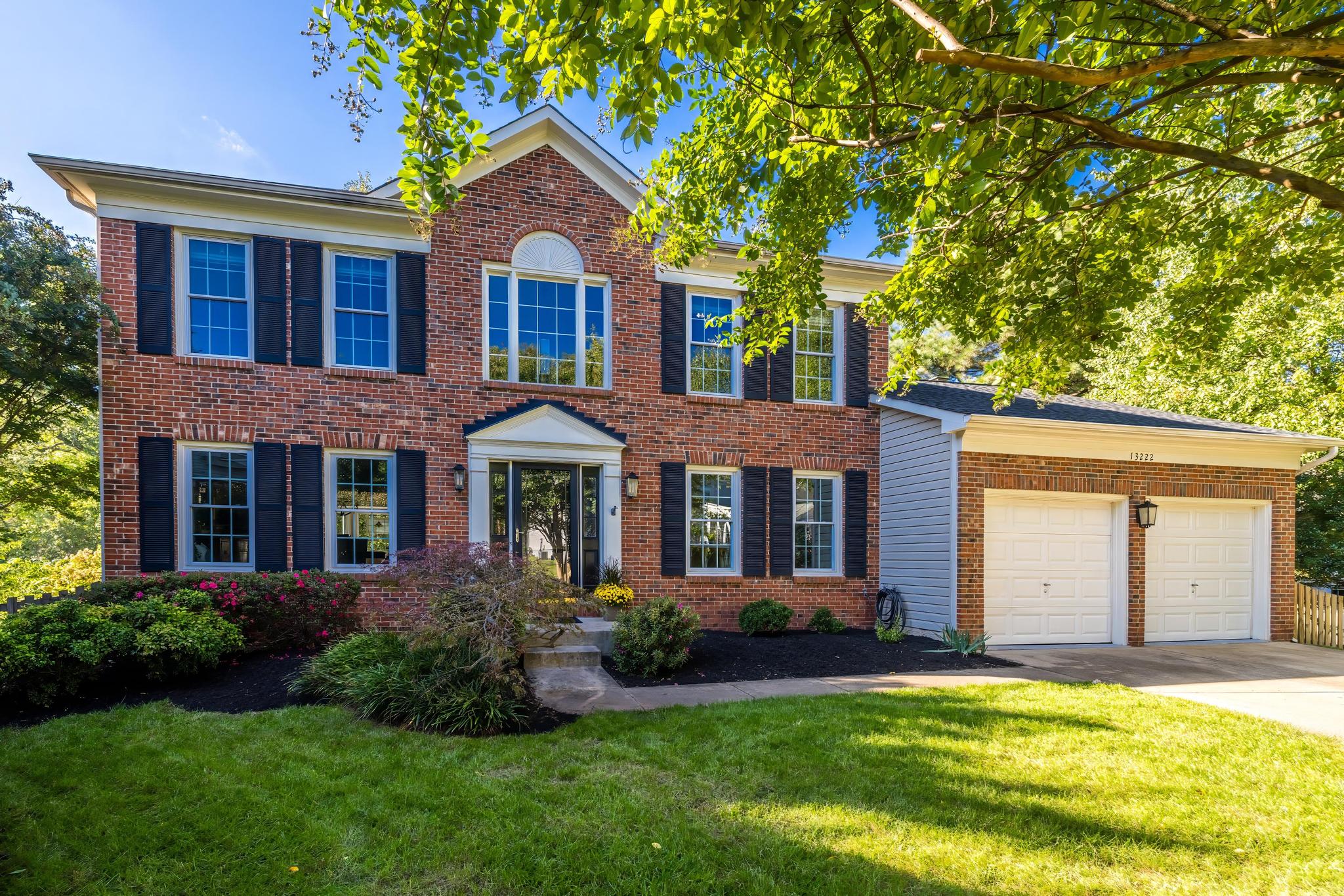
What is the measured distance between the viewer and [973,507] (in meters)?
9.04

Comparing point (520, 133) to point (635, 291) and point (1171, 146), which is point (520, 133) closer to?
point (635, 291)

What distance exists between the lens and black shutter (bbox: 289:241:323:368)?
875cm

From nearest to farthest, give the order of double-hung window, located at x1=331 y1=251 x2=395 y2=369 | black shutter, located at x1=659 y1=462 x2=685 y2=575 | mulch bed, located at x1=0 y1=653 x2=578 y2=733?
mulch bed, located at x1=0 y1=653 x2=578 y2=733 → double-hung window, located at x1=331 y1=251 x2=395 y2=369 → black shutter, located at x1=659 y1=462 x2=685 y2=575

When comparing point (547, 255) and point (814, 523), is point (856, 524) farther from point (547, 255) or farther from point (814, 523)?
point (547, 255)

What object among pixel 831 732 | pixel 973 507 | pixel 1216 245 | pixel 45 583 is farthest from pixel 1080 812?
pixel 45 583

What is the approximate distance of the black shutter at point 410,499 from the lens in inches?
352

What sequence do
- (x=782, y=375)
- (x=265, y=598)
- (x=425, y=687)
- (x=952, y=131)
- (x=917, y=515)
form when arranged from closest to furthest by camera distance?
(x=952, y=131), (x=425, y=687), (x=265, y=598), (x=917, y=515), (x=782, y=375)

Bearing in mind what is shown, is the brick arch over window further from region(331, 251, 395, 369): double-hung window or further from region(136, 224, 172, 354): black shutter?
region(136, 224, 172, 354): black shutter

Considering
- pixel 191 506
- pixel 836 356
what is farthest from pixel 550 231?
pixel 191 506

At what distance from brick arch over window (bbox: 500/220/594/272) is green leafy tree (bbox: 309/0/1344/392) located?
103 inches

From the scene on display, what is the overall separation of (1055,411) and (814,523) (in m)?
4.39

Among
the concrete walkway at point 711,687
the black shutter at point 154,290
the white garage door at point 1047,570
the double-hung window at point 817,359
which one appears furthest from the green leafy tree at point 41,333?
the white garage door at point 1047,570

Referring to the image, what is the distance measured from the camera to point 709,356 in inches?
416

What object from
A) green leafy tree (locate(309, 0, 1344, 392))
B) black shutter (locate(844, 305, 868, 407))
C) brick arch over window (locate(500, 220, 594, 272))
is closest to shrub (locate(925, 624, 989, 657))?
green leafy tree (locate(309, 0, 1344, 392))
